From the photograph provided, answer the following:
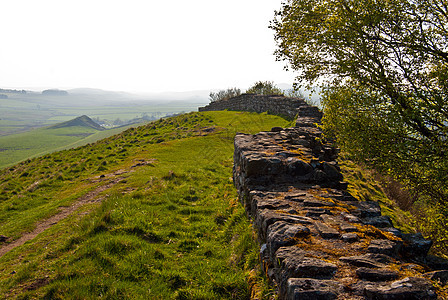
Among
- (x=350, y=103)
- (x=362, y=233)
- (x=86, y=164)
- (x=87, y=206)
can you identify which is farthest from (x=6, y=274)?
(x=86, y=164)

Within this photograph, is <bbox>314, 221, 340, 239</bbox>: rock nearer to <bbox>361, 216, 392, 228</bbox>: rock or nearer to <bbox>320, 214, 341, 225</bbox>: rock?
<bbox>320, 214, 341, 225</bbox>: rock

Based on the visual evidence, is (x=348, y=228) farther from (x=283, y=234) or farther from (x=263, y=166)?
(x=263, y=166)

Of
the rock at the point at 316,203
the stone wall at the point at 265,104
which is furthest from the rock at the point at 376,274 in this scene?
the stone wall at the point at 265,104

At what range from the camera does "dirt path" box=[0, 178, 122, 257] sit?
356 inches

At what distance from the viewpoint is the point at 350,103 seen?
8664mm

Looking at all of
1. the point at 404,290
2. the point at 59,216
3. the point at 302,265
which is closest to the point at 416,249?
the point at 404,290

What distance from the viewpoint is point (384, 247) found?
4352 mm

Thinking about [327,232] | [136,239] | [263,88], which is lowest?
[136,239]

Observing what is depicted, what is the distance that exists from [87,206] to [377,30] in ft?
46.5

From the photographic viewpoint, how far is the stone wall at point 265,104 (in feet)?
88.4

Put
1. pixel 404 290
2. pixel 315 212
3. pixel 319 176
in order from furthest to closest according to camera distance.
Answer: pixel 319 176 < pixel 315 212 < pixel 404 290

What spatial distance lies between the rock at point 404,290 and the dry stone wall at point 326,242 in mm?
11

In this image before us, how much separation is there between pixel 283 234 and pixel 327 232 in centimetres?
91

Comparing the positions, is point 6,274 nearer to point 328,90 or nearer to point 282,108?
point 328,90
